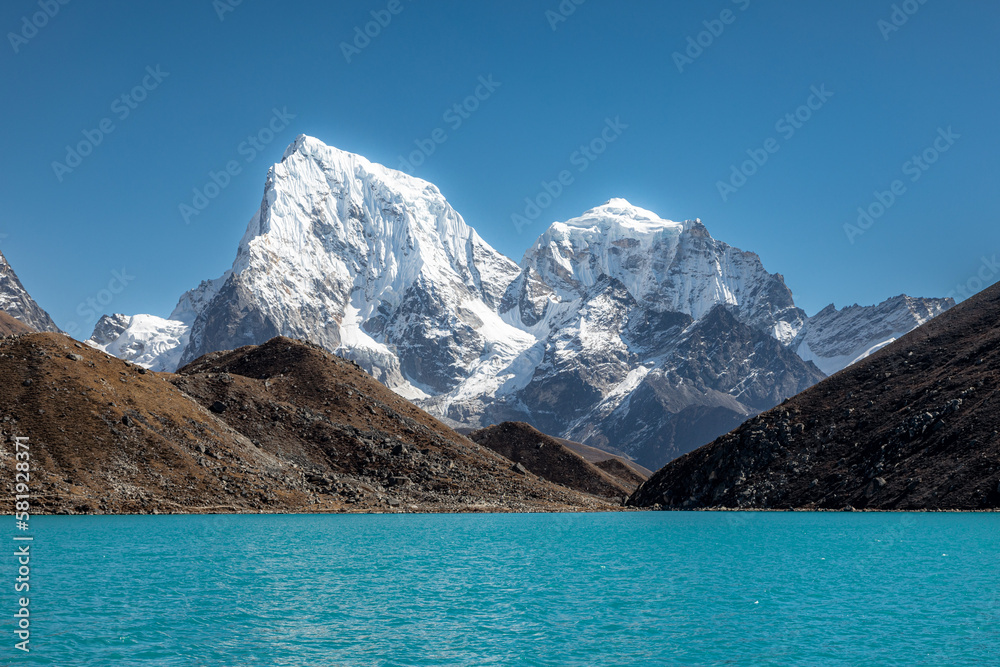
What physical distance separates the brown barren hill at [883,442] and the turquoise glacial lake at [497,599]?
4971 cm

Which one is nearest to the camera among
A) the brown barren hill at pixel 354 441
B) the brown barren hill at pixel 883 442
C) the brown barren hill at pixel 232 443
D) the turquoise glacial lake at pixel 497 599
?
the turquoise glacial lake at pixel 497 599

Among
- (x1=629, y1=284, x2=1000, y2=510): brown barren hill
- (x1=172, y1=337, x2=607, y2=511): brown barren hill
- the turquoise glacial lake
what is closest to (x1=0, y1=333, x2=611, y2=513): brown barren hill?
(x1=172, y1=337, x2=607, y2=511): brown barren hill

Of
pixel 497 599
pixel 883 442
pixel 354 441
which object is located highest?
pixel 883 442

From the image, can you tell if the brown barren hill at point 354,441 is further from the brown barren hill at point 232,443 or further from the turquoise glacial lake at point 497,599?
the turquoise glacial lake at point 497,599

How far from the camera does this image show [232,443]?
5743 inches

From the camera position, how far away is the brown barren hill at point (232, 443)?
397 ft

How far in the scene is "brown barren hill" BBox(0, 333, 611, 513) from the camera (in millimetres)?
120938

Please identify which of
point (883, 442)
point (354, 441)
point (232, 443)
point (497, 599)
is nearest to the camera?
point (497, 599)

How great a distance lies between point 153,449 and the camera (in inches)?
5123

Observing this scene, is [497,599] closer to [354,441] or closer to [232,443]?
[232,443]

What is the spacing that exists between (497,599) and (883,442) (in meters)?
129

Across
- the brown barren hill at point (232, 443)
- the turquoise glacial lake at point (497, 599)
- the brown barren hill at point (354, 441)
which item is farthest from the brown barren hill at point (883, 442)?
the turquoise glacial lake at point (497, 599)

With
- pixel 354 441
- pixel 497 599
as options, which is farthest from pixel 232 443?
pixel 497 599

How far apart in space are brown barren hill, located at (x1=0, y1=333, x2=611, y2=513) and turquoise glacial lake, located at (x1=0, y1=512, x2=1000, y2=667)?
25849mm
